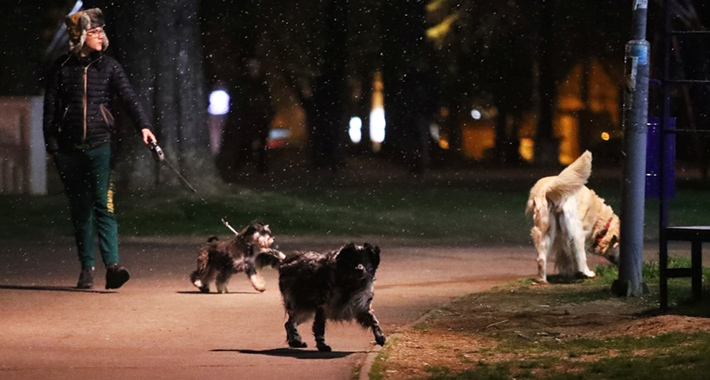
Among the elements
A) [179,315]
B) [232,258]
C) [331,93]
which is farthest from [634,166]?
[331,93]

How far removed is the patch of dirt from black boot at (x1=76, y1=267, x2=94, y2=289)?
3562 mm

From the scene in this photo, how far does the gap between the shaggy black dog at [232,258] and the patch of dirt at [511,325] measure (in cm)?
191

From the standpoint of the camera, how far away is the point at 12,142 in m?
29.7

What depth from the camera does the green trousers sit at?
43.8 feet

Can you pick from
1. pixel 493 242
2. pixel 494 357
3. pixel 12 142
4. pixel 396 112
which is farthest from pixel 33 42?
pixel 494 357

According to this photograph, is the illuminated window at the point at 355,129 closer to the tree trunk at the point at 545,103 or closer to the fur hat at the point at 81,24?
the tree trunk at the point at 545,103

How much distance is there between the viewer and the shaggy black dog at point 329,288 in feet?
31.0

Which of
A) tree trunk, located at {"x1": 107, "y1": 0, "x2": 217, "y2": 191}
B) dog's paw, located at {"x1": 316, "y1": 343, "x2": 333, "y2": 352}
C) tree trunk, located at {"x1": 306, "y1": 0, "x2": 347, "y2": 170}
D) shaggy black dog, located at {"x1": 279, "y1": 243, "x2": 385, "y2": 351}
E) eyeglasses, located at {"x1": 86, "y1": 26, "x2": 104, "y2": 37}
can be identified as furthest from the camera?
tree trunk, located at {"x1": 306, "y1": 0, "x2": 347, "y2": 170}

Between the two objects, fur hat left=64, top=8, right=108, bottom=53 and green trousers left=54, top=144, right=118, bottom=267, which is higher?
fur hat left=64, top=8, right=108, bottom=53

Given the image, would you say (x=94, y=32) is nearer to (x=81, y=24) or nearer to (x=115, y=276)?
(x=81, y=24)

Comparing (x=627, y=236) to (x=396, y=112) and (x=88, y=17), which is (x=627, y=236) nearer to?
(x=88, y=17)

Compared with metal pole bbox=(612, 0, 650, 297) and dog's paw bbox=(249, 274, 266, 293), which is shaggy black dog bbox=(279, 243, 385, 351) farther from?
metal pole bbox=(612, 0, 650, 297)

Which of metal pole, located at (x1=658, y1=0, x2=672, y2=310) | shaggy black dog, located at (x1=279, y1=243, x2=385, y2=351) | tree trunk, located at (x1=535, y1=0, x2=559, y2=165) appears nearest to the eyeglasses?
shaggy black dog, located at (x1=279, y1=243, x2=385, y2=351)

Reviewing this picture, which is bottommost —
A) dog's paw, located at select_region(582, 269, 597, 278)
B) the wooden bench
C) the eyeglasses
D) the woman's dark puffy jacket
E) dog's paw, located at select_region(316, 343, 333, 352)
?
dog's paw, located at select_region(582, 269, 597, 278)
